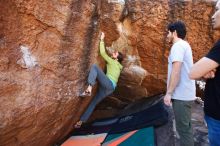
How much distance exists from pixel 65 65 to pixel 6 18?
939mm

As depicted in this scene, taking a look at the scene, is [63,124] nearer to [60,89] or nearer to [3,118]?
[60,89]

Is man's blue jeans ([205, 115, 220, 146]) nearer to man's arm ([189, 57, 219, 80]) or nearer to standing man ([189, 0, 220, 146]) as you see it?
standing man ([189, 0, 220, 146])

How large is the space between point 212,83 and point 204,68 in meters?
0.15

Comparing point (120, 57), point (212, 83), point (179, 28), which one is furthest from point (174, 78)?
point (120, 57)

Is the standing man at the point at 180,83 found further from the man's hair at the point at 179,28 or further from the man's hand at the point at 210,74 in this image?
the man's hand at the point at 210,74

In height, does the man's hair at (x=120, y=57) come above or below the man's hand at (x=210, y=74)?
below

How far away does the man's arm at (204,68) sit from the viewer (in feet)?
7.77

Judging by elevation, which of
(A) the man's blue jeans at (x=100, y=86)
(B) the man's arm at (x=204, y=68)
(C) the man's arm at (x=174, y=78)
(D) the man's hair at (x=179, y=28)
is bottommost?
(A) the man's blue jeans at (x=100, y=86)

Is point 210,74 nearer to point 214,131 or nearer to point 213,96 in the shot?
point 213,96

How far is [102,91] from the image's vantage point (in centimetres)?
507

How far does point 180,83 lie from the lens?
12.2 feet

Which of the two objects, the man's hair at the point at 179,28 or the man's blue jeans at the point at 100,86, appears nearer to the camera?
the man's hair at the point at 179,28

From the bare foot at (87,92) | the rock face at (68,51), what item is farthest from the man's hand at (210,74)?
the bare foot at (87,92)

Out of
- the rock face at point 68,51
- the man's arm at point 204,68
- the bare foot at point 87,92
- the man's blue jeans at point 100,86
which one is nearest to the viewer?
the man's arm at point 204,68
